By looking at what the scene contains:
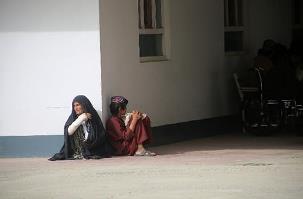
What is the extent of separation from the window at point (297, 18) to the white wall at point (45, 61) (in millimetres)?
8440

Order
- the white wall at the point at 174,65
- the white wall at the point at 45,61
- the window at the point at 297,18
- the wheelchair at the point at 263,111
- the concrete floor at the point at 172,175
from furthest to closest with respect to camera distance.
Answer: the window at the point at 297,18
the wheelchair at the point at 263,111
the white wall at the point at 174,65
the white wall at the point at 45,61
the concrete floor at the point at 172,175

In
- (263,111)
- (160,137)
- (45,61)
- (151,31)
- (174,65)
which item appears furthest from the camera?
(263,111)

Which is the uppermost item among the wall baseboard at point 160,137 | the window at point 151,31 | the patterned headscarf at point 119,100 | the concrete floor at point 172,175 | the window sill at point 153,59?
the window at point 151,31

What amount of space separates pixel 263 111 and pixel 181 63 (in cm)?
177

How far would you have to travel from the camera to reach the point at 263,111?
1557 cm

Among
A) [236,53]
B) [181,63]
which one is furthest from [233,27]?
[181,63]

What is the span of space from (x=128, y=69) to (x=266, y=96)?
3216mm

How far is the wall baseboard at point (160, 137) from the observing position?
42.8 ft

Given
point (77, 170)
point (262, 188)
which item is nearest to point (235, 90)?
point (77, 170)

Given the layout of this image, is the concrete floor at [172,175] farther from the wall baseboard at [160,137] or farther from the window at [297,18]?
the window at [297,18]

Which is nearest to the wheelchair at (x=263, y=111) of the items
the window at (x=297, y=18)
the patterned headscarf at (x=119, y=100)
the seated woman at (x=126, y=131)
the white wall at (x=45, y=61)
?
the seated woman at (x=126, y=131)

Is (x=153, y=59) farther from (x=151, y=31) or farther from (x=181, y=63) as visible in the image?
(x=181, y=63)

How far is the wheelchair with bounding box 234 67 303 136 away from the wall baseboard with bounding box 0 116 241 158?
0.58 metres

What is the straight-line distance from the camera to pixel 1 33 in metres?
13.1
